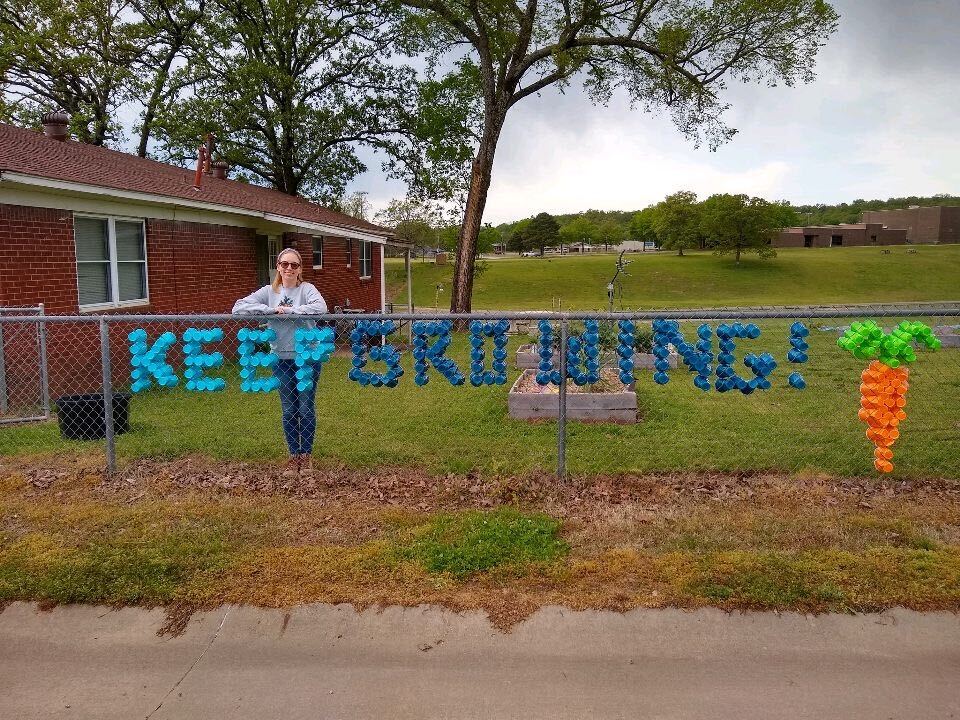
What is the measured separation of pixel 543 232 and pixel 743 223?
38.7 meters

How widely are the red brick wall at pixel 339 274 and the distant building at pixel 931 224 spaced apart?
83.4 metres

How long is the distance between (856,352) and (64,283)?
926 centimetres

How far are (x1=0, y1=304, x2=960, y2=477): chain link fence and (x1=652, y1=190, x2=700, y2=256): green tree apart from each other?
2013 inches

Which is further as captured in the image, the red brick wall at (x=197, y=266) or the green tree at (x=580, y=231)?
the green tree at (x=580, y=231)

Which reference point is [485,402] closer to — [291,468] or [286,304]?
[291,468]

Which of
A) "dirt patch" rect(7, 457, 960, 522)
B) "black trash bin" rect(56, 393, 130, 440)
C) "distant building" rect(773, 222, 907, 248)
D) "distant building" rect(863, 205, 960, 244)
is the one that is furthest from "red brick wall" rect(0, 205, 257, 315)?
"distant building" rect(863, 205, 960, 244)

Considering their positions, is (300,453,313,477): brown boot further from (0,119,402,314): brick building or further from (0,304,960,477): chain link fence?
(0,119,402,314): brick building

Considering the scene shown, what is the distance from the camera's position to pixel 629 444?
6.88 meters

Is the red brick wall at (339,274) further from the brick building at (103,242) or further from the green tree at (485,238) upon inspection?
the green tree at (485,238)

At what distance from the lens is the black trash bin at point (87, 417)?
7.24 meters

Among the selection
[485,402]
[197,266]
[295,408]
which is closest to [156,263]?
[197,266]

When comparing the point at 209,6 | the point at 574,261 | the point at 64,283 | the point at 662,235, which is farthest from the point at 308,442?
the point at 662,235

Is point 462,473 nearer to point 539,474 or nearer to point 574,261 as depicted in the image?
point 539,474

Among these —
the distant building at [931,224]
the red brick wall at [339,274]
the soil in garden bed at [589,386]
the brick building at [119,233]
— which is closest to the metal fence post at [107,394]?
the brick building at [119,233]
